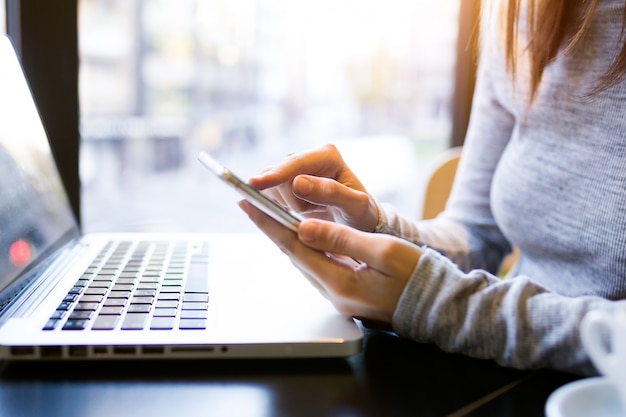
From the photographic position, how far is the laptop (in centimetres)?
48

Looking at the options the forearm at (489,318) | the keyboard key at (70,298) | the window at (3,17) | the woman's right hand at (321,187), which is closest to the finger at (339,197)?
the woman's right hand at (321,187)

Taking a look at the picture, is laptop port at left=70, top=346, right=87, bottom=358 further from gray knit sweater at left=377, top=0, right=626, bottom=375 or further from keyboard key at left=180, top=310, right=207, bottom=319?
gray knit sweater at left=377, top=0, right=626, bottom=375

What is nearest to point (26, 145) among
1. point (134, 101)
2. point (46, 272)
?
point (46, 272)

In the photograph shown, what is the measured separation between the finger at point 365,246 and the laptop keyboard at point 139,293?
121 mm

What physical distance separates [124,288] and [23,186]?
0.76 feet

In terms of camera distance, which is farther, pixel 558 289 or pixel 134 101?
pixel 134 101

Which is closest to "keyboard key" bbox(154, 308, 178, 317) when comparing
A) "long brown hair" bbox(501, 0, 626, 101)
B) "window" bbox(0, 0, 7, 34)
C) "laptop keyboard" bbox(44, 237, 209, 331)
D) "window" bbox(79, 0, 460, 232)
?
"laptop keyboard" bbox(44, 237, 209, 331)

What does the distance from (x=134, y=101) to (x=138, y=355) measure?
4.06ft

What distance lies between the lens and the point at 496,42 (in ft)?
2.75

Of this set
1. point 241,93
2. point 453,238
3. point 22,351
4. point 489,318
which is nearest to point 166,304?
point 22,351

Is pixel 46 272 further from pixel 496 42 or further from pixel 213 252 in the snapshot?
pixel 496 42

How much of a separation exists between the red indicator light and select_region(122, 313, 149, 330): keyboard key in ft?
0.61

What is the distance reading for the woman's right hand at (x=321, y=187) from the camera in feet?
1.94

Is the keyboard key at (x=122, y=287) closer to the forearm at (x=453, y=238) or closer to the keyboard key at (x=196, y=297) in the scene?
the keyboard key at (x=196, y=297)
